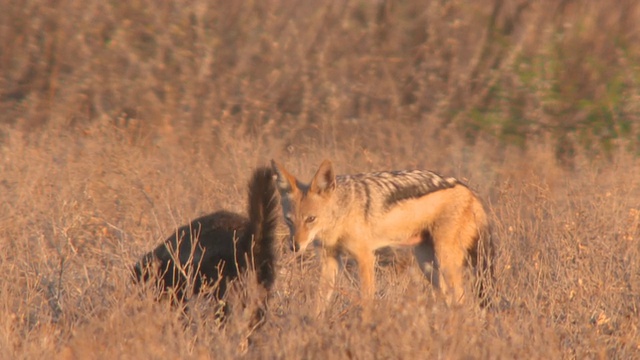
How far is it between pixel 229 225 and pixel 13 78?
10.2m

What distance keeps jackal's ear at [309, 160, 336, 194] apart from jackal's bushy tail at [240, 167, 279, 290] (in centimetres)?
165

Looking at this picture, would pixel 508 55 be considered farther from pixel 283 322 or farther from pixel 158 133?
pixel 283 322

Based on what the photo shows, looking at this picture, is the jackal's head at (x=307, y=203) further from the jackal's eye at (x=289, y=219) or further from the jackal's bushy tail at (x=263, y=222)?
the jackal's bushy tail at (x=263, y=222)

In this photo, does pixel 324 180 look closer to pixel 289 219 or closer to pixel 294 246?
pixel 289 219

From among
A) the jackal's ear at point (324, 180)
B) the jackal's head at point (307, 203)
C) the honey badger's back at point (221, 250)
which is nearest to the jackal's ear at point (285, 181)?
the jackal's head at point (307, 203)

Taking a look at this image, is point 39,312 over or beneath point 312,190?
beneath

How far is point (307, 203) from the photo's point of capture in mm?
7773

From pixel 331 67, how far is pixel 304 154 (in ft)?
16.9

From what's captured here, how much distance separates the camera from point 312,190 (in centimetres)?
785

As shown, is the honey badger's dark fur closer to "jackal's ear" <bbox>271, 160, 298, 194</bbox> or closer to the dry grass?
the dry grass

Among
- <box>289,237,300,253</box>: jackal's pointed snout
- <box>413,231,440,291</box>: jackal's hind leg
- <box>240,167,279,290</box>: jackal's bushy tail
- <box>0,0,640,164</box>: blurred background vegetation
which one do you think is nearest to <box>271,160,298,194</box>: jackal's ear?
<box>289,237,300,253</box>: jackal's pointed snout

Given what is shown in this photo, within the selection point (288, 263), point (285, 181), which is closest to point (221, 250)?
point (288, 263)

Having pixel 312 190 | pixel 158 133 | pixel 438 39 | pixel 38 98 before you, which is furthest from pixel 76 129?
pixel 438 39

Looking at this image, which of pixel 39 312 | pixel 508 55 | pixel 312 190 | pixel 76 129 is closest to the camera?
pixel 39 312
